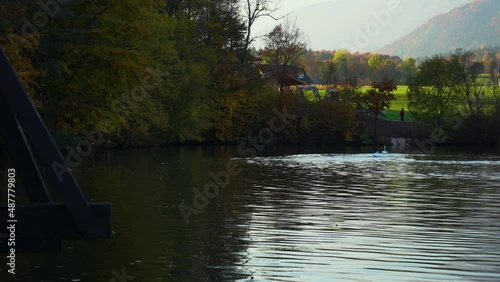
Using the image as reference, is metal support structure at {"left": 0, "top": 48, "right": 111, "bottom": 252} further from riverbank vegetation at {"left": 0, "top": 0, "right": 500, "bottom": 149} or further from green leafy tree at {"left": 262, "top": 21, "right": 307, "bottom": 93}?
green leafy tree at {"left": 262, "top": 21, "right": 307, "bottom": 93}

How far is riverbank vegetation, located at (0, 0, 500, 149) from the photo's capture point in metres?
47.8

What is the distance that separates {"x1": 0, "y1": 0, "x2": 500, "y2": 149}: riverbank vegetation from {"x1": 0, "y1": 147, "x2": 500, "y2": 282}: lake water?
479 centimetres

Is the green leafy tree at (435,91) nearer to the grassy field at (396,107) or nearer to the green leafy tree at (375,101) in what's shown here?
the green leafy tree at (375,101)

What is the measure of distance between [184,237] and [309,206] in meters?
8.84

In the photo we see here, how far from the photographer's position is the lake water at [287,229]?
17.6 meters

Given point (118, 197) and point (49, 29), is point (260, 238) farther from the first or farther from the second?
point (49, 29)

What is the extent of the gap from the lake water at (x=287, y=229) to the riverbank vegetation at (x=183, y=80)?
4788mm

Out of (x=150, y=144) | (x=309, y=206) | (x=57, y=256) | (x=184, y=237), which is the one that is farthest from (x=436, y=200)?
(x=150, y=144)

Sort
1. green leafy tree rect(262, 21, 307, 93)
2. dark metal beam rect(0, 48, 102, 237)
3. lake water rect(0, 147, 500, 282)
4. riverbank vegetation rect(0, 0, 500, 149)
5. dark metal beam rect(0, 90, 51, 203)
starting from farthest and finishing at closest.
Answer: green leafy tree rect(262, 21, 307, 93) → riverbank vegetation rect(0, 0, 500, 149) → lake water rect(0, 147, 500, 282) → dark metal beam rect(0, 90, 51, 203) → dark metal beam rect(0, 48, 102, 237)

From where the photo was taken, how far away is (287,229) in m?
24.0

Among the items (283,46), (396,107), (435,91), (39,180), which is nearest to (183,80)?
(283,46)

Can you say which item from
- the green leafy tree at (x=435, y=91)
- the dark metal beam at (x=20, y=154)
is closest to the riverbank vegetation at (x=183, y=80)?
the green leafy tree at (x=435, y=91)

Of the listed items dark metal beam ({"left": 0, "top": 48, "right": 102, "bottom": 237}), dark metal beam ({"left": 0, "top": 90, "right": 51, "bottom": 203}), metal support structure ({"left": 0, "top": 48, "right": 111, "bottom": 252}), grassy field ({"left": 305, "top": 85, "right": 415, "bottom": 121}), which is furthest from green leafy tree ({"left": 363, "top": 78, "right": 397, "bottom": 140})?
dark metal beam ({"left": 0, "top": 48, "right": 102, "bottom": 237})

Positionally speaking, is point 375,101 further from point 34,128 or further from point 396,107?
point 34,128
